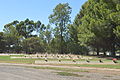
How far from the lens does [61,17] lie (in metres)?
72.6

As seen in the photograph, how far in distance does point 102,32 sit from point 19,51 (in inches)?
1931

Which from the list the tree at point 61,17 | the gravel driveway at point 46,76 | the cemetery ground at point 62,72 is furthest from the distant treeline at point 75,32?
the gravel driveway at point 46,76

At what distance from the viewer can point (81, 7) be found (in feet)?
217

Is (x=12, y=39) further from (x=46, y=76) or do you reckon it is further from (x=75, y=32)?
(x=46, y=76)

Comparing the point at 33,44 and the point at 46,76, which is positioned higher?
the point at 33,44

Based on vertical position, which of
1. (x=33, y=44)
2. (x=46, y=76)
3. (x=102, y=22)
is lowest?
(x=46, y=76)

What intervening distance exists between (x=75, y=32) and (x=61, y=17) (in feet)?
25.6

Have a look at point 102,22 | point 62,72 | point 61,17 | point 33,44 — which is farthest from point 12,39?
point 62,72

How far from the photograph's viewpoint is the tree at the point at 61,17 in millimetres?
72062

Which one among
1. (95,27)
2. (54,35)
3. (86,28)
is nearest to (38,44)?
(54,35)

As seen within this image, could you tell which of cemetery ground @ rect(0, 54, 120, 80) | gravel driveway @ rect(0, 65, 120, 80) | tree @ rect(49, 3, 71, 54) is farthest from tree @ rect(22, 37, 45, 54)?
gravel driveway @ rect(0, 65, 120, 80)

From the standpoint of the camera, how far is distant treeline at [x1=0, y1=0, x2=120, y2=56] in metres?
43.7

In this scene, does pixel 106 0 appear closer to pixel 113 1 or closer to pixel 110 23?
pixel 113 1

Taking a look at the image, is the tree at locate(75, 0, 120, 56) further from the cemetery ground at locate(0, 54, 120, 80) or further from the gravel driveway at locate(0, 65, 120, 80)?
the gravel driveway at locate(0, 65, 120, 80)
